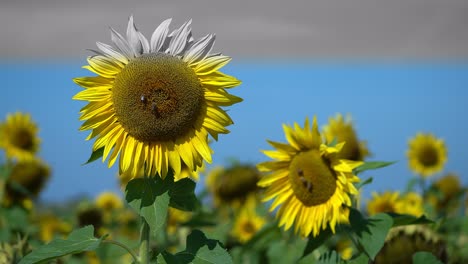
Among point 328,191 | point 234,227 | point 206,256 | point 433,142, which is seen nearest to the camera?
point 206,256

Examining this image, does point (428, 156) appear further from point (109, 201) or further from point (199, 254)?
point (199, 254)

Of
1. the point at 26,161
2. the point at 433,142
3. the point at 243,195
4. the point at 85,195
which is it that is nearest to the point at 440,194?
the point at 433,142

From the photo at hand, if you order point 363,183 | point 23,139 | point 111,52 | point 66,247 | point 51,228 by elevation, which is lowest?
point 51,228

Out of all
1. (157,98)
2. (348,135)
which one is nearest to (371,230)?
(157,98)

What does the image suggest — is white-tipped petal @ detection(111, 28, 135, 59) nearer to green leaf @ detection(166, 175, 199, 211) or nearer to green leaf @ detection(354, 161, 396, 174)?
green leaf @ detection(166, 175, 199, 211)

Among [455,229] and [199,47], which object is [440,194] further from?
[199,47]

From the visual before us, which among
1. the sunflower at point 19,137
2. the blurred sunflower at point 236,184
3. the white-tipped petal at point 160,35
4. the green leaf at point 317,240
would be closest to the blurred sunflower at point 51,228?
the sunflower at point 19,137

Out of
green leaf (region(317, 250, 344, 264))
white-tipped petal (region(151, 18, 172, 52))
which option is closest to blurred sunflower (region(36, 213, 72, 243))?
green leaf (region(317, 250, 344, 264))
